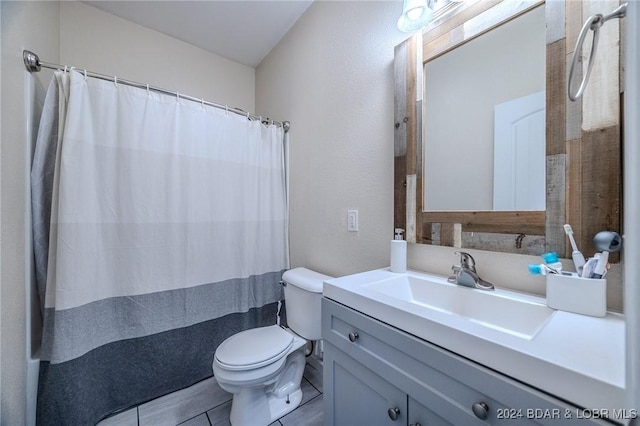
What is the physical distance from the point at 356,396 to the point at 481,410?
1.43 feet

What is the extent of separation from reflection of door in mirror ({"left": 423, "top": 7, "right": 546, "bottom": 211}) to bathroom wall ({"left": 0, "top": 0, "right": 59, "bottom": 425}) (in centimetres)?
168

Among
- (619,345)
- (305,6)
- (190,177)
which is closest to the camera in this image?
(619,345)

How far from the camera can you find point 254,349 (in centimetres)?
122

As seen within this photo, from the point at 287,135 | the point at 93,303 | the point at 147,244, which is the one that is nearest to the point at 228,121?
the point at 287,135

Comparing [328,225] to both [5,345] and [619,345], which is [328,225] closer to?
[619,345]

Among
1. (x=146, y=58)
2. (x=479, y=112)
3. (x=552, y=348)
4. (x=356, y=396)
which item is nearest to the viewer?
(x=552, y=348)

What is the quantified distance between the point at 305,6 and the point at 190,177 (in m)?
1.42

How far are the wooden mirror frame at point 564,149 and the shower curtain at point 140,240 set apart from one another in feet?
4.37

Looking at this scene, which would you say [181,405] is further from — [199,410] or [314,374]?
[314,374]

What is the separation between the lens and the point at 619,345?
1.55ft

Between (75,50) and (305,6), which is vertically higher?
(305,6)

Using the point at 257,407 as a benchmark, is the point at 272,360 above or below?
above

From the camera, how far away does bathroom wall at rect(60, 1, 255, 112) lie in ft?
5.31

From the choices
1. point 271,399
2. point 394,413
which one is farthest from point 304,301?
point 394,413
